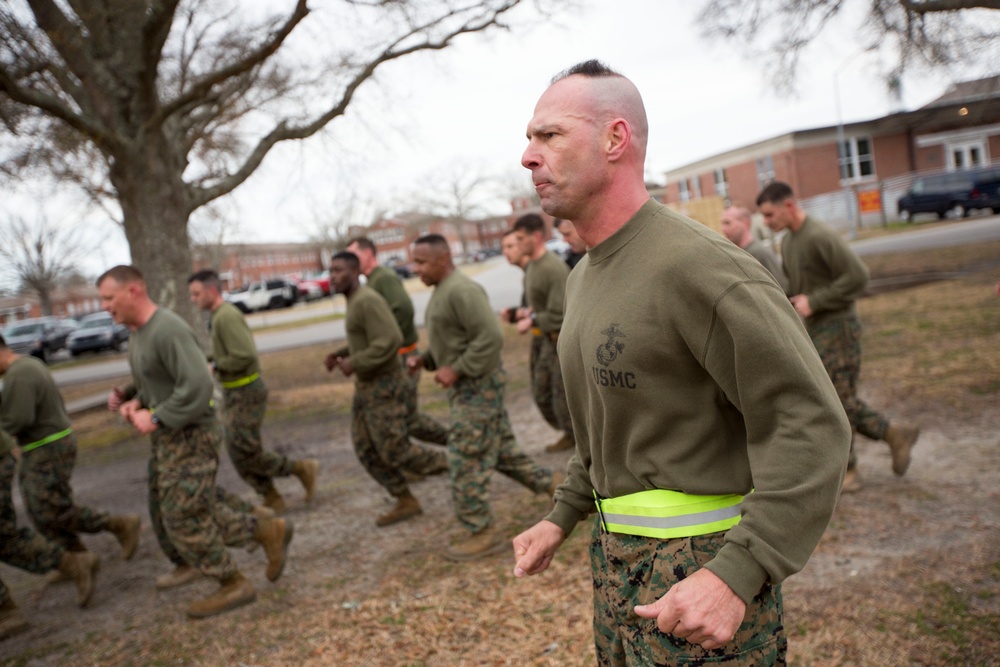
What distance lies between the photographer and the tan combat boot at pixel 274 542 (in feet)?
18.4

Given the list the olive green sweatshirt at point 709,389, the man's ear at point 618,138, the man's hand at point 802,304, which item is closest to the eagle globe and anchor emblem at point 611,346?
the olive green sweatshirt at point 709,389

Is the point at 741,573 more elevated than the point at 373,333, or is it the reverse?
the point at 373,333

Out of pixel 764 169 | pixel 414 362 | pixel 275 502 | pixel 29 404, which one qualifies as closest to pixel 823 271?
pixel 414 362

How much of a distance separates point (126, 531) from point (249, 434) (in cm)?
126

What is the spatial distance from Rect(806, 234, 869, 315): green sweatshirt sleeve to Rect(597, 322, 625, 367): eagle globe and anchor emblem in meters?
4.36

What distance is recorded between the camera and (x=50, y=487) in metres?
6.11

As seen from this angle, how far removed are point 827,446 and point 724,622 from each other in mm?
438

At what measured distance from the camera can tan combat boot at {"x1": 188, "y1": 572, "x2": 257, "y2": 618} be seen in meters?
5.24

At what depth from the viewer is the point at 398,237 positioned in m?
119

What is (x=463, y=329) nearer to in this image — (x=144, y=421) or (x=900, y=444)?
(x=144, y=421)

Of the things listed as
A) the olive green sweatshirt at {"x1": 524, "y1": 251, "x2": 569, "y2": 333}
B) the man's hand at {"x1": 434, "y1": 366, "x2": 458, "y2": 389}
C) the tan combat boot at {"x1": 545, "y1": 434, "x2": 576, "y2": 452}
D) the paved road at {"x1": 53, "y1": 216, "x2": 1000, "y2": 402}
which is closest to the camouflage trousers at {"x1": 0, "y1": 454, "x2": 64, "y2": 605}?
the man's hand at {"x1": 434, "y1": 366, "x2": 458, "y2": 389}

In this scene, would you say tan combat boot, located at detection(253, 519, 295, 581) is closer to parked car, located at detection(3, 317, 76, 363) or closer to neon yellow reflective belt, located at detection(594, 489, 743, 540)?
neon yellow reflective belt, located at detection(594, 489, 743, 540)

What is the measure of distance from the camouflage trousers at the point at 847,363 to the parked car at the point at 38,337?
3779 cm

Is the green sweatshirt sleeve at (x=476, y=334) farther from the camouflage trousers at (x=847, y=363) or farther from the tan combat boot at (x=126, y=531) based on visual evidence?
the tan combat boot at (x=126, y=531)
